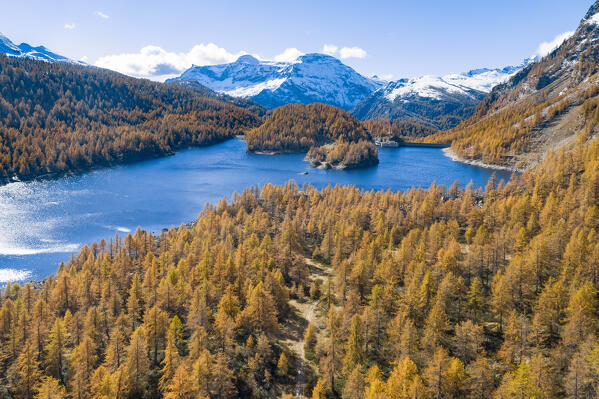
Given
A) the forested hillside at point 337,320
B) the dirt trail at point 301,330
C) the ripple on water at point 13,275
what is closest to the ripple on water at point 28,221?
the ripple on water at point 13,275

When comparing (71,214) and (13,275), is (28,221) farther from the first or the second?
(13,275)

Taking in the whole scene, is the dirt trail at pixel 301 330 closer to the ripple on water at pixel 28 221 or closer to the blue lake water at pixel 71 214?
the blue lake water at pixel 71 214

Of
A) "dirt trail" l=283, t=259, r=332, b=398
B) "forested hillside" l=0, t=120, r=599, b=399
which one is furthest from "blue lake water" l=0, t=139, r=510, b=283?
"dirt trail" l=283, t=259, r=332, b=398

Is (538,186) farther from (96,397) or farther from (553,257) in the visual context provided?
(96,397)

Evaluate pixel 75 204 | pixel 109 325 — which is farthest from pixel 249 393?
pixel 75 204

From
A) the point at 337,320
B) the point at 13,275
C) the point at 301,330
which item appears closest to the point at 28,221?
the point at 13,275
